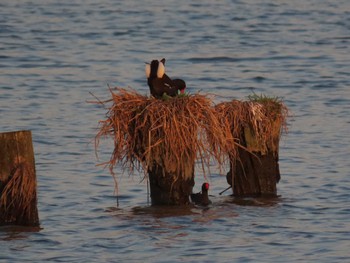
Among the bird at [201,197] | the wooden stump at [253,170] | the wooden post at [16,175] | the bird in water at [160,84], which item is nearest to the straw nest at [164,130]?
the bird in water at [160,84]

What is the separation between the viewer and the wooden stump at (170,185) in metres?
12.8

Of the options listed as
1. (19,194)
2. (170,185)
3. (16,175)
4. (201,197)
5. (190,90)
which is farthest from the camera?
(190,90)

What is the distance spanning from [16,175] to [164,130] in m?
1.74

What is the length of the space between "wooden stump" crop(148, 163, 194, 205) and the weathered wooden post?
0.65 metres

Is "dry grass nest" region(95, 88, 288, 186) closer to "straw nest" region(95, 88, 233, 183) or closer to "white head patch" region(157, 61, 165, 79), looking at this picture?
"straw nest" region(95, 88, 233, 183)

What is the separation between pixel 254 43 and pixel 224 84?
259 inches

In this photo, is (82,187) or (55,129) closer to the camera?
(82,187)

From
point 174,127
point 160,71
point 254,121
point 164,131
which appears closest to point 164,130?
point 164,131

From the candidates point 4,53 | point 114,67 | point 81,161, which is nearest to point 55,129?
point 81,161

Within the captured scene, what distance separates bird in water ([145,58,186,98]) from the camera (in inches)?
507

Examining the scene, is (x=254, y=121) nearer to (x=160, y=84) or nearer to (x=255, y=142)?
(x=255, y=142)

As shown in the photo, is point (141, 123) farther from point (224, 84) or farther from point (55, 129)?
point (224, 84)

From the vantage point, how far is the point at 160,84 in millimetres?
12984

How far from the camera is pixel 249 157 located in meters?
13.4
